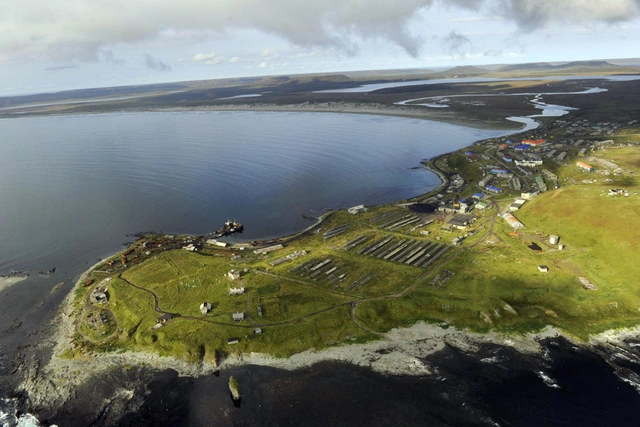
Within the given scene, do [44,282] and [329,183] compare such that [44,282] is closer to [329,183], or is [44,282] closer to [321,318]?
[321,318]

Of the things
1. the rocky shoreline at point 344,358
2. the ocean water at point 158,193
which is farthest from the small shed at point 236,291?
the ocean water at point 158,193

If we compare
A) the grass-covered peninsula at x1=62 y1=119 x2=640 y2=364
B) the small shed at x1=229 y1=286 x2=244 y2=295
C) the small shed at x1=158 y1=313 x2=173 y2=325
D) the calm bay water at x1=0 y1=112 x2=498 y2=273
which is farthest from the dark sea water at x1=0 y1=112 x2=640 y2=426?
the small shed at x1=229 y1=286 x2=244 y2=295

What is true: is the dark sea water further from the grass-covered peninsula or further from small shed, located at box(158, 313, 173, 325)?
small shed, located at box(158, 313, 173, 325)

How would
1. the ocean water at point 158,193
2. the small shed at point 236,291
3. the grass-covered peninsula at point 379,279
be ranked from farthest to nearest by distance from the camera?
the ocean water at point 158,193 → the small shed at point 236,291 → the grass-covered peninsula at point 379,279

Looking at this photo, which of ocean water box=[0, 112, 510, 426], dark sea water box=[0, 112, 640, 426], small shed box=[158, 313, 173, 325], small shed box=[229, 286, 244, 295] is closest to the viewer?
dark sea water box=[0, 112, 640, 426]

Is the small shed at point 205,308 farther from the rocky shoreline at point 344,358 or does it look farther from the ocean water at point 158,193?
the ocean water at point 158,193

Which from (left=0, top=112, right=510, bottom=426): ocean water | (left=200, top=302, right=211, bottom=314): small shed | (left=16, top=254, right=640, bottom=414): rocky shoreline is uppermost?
(left=200, top=302, right=211, bottom=314): small shed
